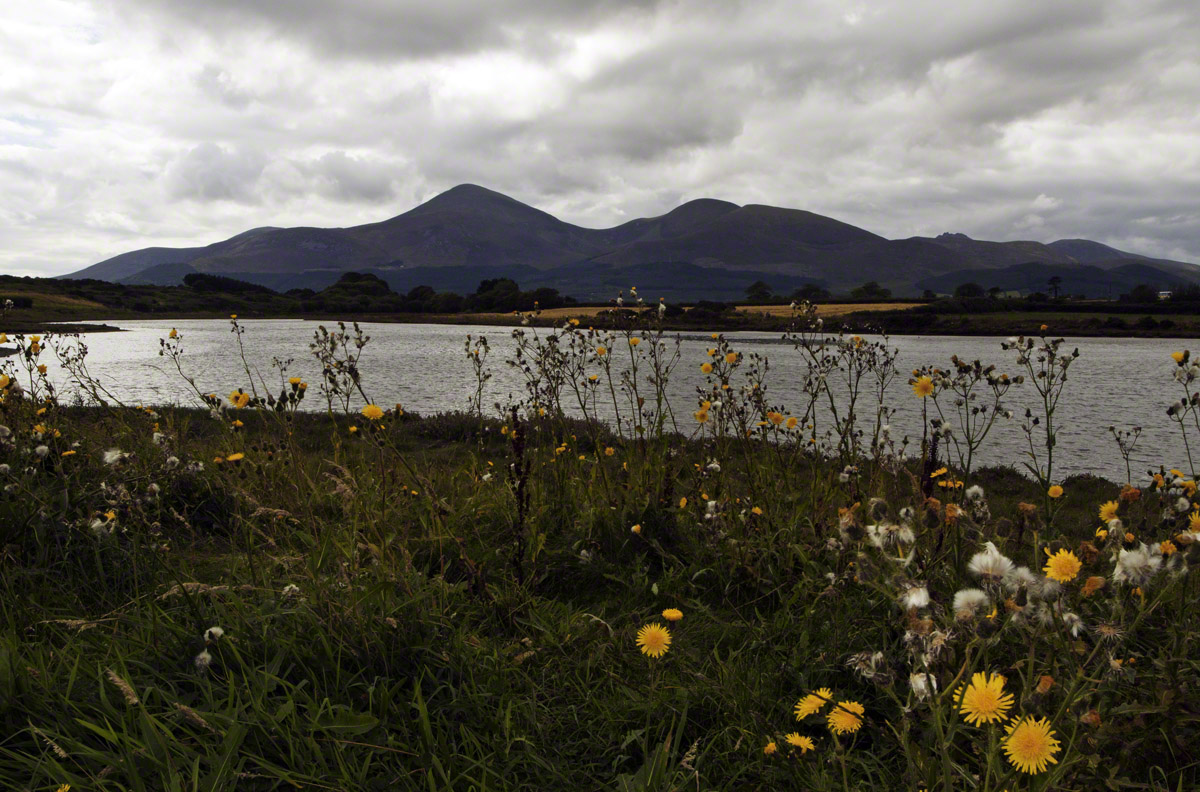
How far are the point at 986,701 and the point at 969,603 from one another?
50 cm

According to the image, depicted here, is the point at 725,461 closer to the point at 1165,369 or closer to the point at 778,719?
the point at 778,719

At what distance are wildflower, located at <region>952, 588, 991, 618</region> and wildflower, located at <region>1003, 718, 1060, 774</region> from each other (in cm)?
39

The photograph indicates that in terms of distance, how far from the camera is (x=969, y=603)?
58.2 inches

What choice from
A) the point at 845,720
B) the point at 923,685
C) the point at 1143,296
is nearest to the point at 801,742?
the point at 845,720

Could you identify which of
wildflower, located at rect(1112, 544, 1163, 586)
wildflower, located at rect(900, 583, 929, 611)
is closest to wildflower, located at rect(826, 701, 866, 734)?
wildflower, located at rect(900, 583, 929, 611)

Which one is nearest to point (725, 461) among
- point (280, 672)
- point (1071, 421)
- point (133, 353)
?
point (280, 672)

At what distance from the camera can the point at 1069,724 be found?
2.12m

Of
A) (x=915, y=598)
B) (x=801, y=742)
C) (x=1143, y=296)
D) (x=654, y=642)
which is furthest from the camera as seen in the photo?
(x=1143, y=296)

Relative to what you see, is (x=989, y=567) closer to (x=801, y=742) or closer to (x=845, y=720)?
(x=845, y=720)

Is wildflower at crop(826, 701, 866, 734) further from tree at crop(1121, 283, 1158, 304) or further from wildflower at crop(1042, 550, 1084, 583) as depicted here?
tree at crop(1121, 283, 1158, 304)

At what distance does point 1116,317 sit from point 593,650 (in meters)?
71.3

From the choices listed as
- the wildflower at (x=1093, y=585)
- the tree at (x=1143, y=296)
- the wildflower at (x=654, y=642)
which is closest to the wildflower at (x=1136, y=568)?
the wildflower at (x=1093, y=585)

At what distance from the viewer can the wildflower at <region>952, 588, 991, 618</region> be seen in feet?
4.79

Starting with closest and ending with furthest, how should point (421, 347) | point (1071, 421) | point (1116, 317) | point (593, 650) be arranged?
point (593, 650), point (1071, 421), point (421, 347), point (1116, 317)
